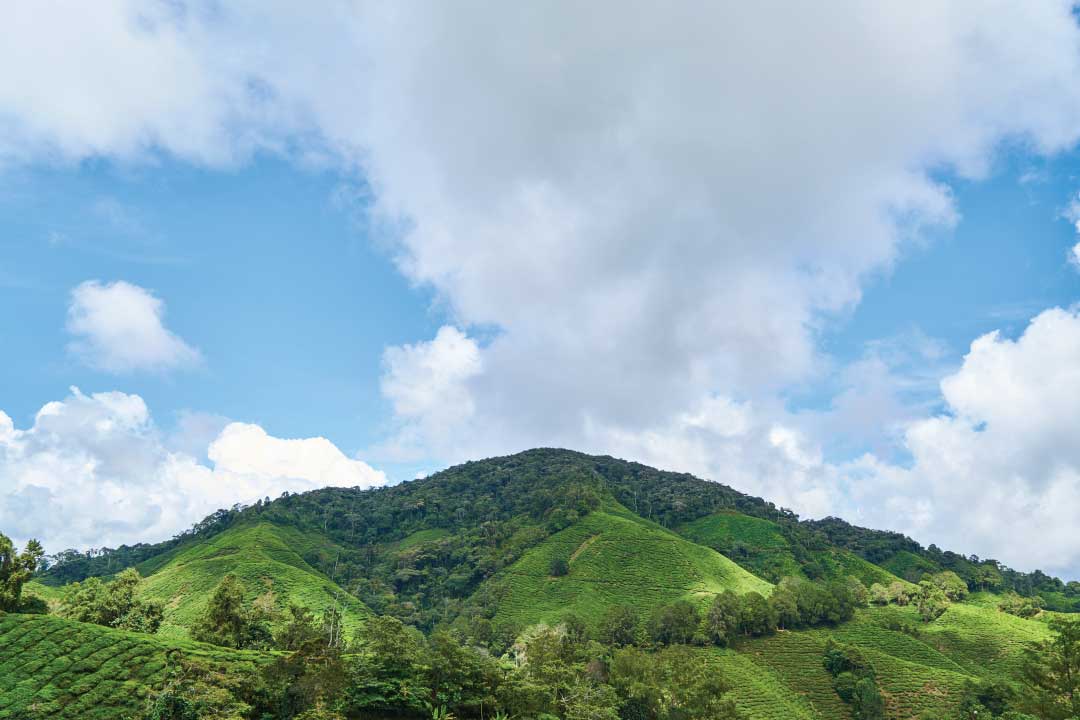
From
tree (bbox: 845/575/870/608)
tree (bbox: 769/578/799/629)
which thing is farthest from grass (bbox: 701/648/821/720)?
tree (bbox: 845/575/870/608)

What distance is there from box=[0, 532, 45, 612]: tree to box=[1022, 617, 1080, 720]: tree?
95.5 m

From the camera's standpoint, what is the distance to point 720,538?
608ft

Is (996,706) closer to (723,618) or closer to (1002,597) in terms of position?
(723,618)

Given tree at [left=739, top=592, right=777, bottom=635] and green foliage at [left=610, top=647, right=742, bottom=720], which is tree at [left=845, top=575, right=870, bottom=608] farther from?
green foliage at [left=610, top=647, right=742, bottom=720]

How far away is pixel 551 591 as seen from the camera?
13300cm

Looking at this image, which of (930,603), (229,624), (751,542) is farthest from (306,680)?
(751,542)

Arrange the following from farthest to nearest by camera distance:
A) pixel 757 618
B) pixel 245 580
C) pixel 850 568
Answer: pixel 850 568
pixel 245 580
pixel 757 618

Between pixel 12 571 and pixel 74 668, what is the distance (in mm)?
20613

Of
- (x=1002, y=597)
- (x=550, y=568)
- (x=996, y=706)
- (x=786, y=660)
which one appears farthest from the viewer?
(x=1002, y=597)

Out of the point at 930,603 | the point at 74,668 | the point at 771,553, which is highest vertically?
the point at 771,553

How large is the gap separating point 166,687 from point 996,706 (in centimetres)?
9118

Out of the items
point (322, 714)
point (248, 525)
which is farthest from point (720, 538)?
point (322, 714)

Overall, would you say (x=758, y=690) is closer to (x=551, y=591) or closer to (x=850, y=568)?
(x=551, y=591)

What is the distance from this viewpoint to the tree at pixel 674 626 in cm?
10206
